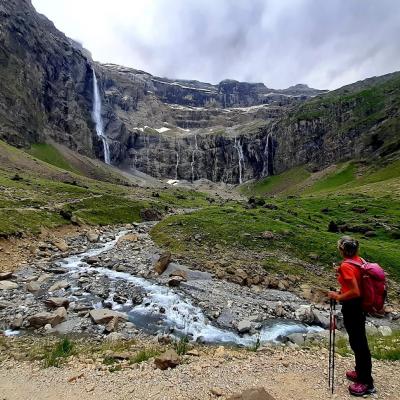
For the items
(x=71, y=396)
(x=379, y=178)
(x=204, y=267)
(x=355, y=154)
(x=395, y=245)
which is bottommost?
(x=71, y=396)

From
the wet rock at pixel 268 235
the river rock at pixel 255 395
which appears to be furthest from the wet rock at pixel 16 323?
the wet rock at pixel 268 235

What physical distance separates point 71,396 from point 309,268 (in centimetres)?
2965

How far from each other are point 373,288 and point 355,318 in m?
1.25

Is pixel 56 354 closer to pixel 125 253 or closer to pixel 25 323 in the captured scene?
pixel 25 323

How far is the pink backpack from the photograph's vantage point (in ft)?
34.4

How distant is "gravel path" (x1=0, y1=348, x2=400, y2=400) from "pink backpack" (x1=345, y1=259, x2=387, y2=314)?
2914 millimetres

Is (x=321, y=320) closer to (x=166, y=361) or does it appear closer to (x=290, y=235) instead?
(x=166, y=361)

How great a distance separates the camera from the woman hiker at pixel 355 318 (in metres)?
10.9

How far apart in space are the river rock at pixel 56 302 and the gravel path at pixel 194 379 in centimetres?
945

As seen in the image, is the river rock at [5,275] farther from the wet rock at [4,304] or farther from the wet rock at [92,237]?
the wet rock at [92,237]

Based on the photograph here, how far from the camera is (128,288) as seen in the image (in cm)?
3017

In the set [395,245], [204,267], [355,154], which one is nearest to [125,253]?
[204,267]

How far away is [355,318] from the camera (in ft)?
36.8

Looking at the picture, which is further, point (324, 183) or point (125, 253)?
point (324, 183)
